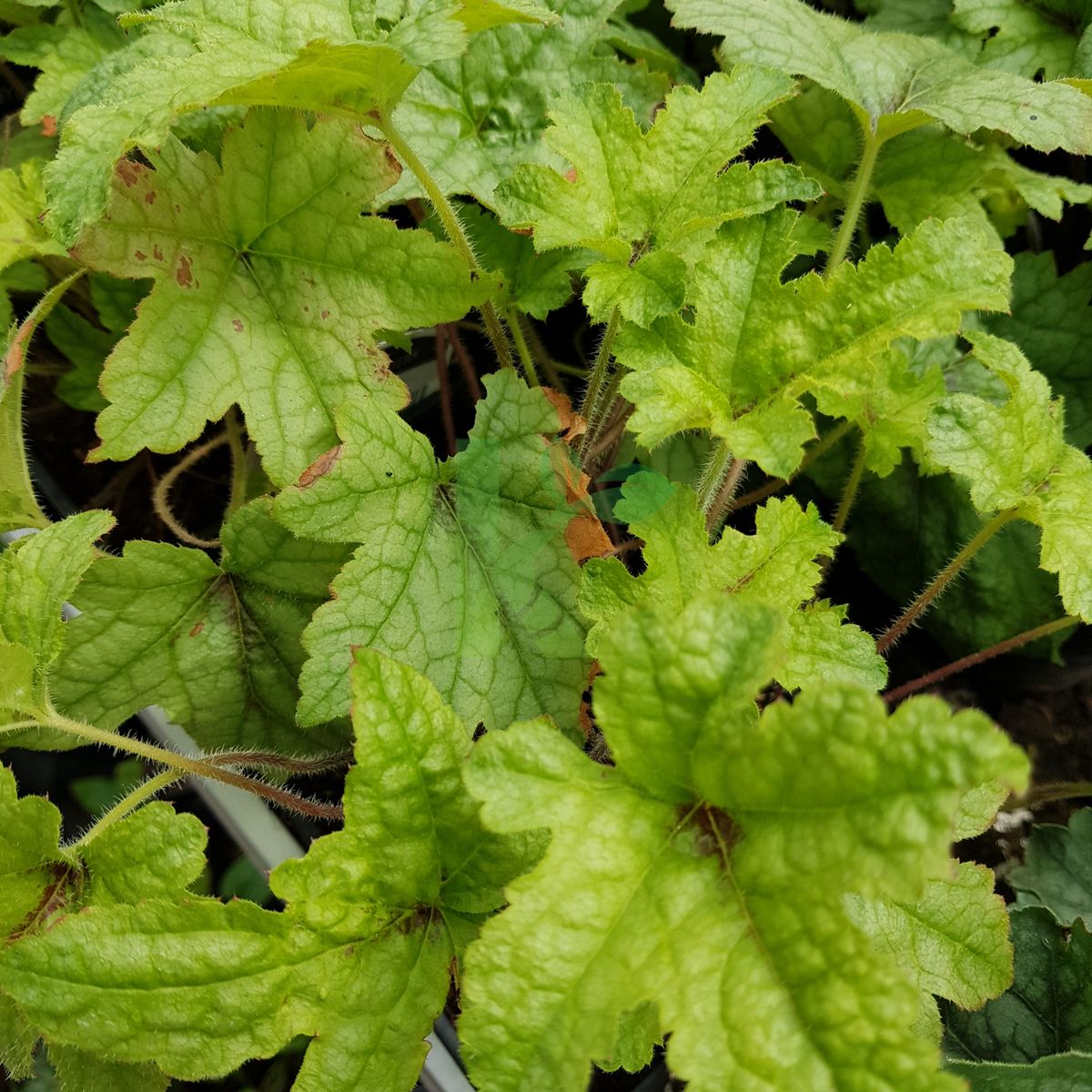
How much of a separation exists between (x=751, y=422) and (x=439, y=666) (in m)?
0.39

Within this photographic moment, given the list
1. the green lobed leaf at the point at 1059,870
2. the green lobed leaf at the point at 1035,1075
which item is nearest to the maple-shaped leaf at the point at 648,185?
the green lobed leaf at the point at 1035,1075

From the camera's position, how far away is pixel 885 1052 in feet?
1.89

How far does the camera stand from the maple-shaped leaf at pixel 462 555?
0.90 m

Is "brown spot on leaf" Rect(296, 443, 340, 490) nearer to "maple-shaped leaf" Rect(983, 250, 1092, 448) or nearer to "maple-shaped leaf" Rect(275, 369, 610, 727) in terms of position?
"maple-shaped leaf" Rect(275, 369, 610, 727)

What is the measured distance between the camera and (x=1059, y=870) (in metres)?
1.29

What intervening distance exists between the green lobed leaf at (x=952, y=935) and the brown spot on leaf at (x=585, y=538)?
1.40 ft

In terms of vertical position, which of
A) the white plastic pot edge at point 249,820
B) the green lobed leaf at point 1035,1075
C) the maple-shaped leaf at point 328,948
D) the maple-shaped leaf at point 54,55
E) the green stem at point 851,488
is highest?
the maple-shaped leaf at point 54,55

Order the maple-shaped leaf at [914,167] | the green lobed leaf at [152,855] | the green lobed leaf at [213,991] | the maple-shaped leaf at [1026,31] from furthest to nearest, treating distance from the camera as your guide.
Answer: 1. the maple-shaped leaf at [1026,31]
2. the maple-shaped leaf at [914,167]
3. the green lobed leaf at [152,855]
4. the green lobed leaf at [213,991]

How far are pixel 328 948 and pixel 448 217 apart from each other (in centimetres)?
74

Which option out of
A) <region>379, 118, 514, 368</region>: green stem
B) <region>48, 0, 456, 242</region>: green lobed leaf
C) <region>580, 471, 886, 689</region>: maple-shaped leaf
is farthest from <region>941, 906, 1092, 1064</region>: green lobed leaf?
<region>48, 0, 456, 242</region>: green lobed leaf

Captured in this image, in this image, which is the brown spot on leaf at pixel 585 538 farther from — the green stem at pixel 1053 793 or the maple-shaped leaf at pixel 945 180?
the green stem at pixel 1053 793

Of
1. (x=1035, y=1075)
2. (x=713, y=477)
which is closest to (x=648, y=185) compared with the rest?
(x=713, y=477)

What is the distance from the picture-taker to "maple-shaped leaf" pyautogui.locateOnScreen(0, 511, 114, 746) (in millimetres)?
874

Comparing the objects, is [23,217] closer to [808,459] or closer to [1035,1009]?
[808,459]
